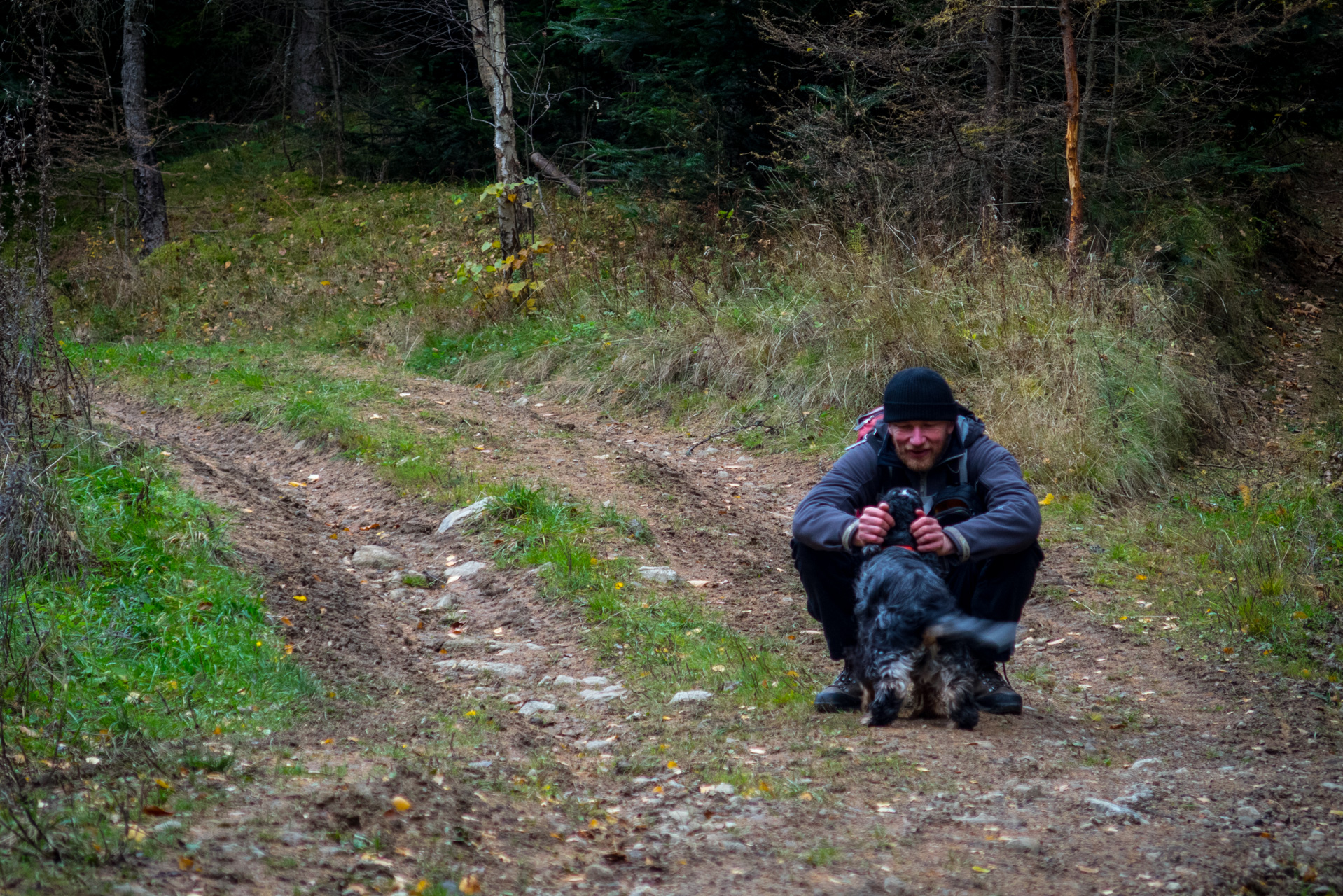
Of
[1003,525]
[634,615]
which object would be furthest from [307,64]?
[1003,525]

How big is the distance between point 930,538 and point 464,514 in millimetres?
3913

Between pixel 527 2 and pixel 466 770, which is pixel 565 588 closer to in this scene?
pixel 466 770

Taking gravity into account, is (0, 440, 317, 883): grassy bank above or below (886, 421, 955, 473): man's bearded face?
below

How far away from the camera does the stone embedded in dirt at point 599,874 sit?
2980 millimetres

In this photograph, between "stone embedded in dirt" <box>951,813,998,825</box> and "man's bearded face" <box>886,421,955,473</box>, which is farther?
"man's bearded face" <box>886,421,955,473</box>

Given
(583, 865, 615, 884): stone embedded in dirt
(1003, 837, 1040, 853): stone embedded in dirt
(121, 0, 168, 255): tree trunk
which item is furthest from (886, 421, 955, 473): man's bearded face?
(121, 0, 168, 255): tree trunk

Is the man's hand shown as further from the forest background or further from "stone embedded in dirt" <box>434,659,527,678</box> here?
the forest background

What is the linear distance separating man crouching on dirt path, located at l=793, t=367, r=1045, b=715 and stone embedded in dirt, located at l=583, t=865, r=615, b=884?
163 centimetres

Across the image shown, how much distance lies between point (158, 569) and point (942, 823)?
13.6 feet

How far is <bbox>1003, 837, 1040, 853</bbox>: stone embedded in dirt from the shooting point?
3188 mm

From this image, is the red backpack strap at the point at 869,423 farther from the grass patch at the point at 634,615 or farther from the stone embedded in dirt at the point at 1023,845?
the stone embedded in dirt at the point at 1023,845

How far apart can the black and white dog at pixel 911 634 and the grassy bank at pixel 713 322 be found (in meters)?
3.83

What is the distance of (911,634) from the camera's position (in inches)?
161

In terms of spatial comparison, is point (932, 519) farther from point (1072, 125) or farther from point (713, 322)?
point (1072, 125)
